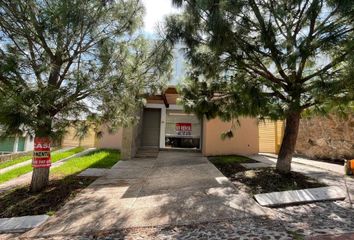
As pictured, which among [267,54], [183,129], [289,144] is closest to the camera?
[267,54]

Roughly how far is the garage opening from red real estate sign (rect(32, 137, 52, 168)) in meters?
7.64

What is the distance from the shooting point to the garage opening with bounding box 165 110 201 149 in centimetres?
1344

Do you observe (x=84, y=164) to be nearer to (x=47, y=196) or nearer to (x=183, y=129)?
(x=47, y=196)

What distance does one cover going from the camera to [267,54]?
5.96 m

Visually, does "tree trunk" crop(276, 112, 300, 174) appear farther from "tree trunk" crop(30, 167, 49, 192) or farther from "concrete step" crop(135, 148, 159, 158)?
"concrete step" crop(135, 148, 159, 158)

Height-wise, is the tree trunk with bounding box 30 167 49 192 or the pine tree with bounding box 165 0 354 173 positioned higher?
the pine tree with bounding box 165 0 354 173

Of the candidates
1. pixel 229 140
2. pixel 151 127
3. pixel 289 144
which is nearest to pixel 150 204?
pixel 289 144

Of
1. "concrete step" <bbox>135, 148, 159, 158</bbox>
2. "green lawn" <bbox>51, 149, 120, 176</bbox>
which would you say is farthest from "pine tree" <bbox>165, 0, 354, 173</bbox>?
"concrete step" <bbox>135, 148, 159, 158</bbox>

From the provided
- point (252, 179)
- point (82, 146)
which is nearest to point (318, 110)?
point (252, 179)

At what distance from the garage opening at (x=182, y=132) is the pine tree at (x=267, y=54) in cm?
644

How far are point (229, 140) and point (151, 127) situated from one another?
13.0 feet

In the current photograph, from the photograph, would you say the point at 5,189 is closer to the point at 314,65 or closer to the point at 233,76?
the point at 233,76

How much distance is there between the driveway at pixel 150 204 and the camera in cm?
429

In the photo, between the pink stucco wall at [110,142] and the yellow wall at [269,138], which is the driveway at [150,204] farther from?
the pink stucco wall at [110,142]
